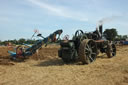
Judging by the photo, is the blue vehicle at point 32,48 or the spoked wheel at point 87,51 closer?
the spoked wheel at point 87,51

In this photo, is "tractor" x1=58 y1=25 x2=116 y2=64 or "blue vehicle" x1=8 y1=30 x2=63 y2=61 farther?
"blue vehicle" x1=8 y1=30 x2=63 y2=61

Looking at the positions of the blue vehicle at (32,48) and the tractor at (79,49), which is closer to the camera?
the tractor at (79,49)

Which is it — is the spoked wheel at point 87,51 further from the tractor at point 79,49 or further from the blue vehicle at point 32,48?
the blue vehicle at point 32,48

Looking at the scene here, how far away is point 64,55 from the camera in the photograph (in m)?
8.18

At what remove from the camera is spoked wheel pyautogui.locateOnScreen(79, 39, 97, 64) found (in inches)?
299

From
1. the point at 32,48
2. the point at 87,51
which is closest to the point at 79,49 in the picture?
the point at 87,51

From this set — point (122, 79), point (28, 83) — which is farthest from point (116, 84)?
point (28, 83)

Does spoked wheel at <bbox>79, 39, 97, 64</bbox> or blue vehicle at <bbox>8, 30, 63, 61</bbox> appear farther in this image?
blue vehicle at <bbox>8, 30, 63, 61</bbox>

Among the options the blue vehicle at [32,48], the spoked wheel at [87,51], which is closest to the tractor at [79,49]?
the spoked wheel at [87,51]

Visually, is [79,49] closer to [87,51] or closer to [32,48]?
[87,51]

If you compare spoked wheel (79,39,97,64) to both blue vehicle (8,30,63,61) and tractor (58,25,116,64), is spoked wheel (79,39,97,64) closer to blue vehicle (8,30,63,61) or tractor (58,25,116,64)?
tractor (58,25,116,64)

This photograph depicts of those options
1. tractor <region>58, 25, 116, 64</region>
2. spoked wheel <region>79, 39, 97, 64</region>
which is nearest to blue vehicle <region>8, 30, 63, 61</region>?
tractor <region>58, 25, 116, 64</region>

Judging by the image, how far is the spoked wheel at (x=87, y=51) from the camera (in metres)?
7.58

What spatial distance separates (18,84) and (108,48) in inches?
281
